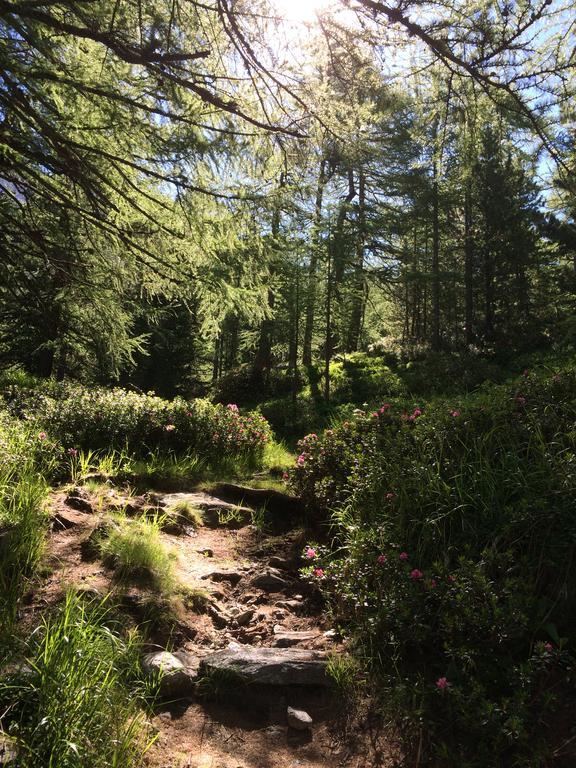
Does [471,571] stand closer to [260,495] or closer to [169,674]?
[169,674]

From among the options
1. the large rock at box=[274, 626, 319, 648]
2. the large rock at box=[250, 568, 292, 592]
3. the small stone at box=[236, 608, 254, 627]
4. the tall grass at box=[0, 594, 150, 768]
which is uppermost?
the tall grass at box=[0, 594, 150, 768]

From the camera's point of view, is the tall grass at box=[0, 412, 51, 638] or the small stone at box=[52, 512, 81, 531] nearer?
the tall grass at box=[0, 412, 51, 638]

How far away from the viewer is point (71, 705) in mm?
1855

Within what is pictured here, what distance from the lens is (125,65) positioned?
3.67 meters

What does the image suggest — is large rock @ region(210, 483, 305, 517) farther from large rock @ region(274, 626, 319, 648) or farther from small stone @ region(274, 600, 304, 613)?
large rock @ region(274, 626, 319, 648)

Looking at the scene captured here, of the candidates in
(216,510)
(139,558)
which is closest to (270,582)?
(139,558)

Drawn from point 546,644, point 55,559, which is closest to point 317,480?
point 55,559

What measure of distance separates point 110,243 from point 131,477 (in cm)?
268

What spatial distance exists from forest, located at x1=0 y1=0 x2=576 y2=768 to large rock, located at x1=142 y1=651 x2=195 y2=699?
0.01 meters

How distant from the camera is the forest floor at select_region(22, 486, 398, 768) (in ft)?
7.17

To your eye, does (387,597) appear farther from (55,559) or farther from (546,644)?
(55,559)

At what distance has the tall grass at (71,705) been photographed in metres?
1.72

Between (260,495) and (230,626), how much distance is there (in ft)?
7.44

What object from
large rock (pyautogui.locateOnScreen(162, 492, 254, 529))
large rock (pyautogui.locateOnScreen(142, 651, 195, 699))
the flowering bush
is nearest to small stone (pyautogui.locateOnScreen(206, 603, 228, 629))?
large rock (pyautogui.locateOnScreen(142, 651, 195, 699))
